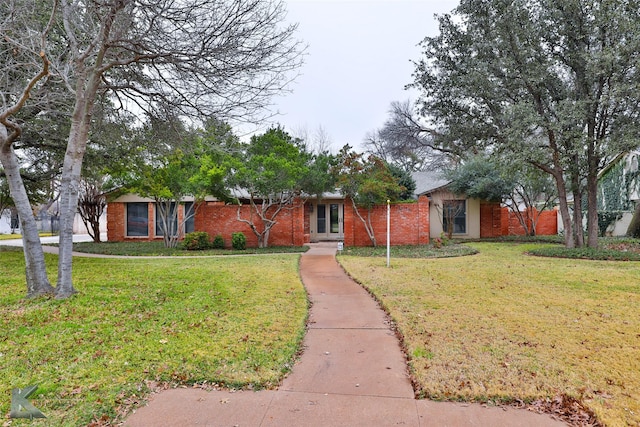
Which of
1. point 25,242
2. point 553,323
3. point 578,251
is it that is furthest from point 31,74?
point 578,251

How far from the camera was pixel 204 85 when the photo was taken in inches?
250

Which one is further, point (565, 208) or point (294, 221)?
point (294, 221)

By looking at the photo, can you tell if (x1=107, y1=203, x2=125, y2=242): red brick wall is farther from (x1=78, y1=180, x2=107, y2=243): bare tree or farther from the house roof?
the house roof

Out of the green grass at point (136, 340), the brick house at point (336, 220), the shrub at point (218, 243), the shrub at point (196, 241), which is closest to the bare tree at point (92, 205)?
Result: the brick house at point (336, 220)

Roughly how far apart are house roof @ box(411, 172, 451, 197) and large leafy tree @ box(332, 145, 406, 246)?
5.80 m

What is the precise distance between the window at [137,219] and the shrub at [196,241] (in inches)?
184

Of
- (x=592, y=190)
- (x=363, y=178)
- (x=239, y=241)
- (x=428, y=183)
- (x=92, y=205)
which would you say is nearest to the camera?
(x=592, y=190)

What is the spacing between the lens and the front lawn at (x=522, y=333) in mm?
2896

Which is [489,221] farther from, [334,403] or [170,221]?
[334,403]

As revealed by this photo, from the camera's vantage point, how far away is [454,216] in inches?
715

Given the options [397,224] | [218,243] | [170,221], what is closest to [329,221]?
[397,224]

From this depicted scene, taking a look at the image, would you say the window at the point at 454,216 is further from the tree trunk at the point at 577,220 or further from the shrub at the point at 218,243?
the shrub at the point at 218,243

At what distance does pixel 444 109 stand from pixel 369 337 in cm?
1077

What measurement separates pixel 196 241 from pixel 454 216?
1222 cm
